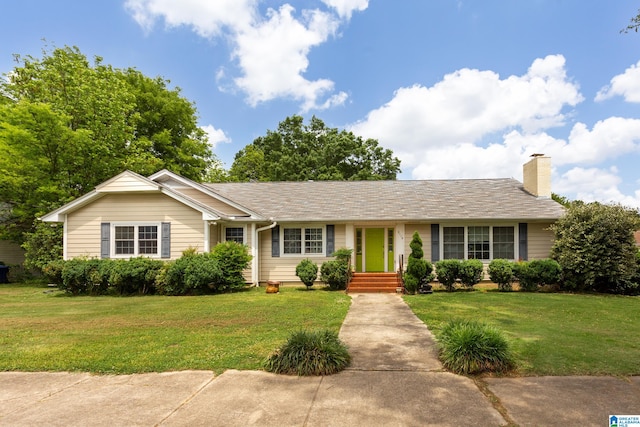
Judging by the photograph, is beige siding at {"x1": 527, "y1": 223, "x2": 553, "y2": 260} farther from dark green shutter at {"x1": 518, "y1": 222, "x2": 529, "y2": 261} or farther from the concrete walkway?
the concrete walkway

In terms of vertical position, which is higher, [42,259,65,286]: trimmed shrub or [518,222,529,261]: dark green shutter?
[518,222,529,261]: dark green shutter

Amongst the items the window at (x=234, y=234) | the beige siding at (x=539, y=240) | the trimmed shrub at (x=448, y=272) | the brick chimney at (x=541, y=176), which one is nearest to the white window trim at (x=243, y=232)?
the window at (x=234, y=234)

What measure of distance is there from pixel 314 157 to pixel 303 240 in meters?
20.0

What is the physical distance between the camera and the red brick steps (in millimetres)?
12734

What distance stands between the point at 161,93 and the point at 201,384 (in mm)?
30281

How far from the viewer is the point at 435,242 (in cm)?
1398

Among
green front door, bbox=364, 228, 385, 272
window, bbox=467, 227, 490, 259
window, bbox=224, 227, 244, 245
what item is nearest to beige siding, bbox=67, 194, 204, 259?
window, bbox=224, 227, 244, 245

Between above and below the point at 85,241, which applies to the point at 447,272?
below

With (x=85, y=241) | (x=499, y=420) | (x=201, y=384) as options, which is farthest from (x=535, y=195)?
(x=85, y=241)

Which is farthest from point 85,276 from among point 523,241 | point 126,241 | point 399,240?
point 523,241

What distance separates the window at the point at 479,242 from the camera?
13930 millimetres

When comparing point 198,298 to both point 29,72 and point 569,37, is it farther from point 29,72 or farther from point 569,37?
point 29,72

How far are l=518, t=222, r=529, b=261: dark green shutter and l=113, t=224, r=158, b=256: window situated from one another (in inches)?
582

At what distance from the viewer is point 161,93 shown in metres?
28.8
